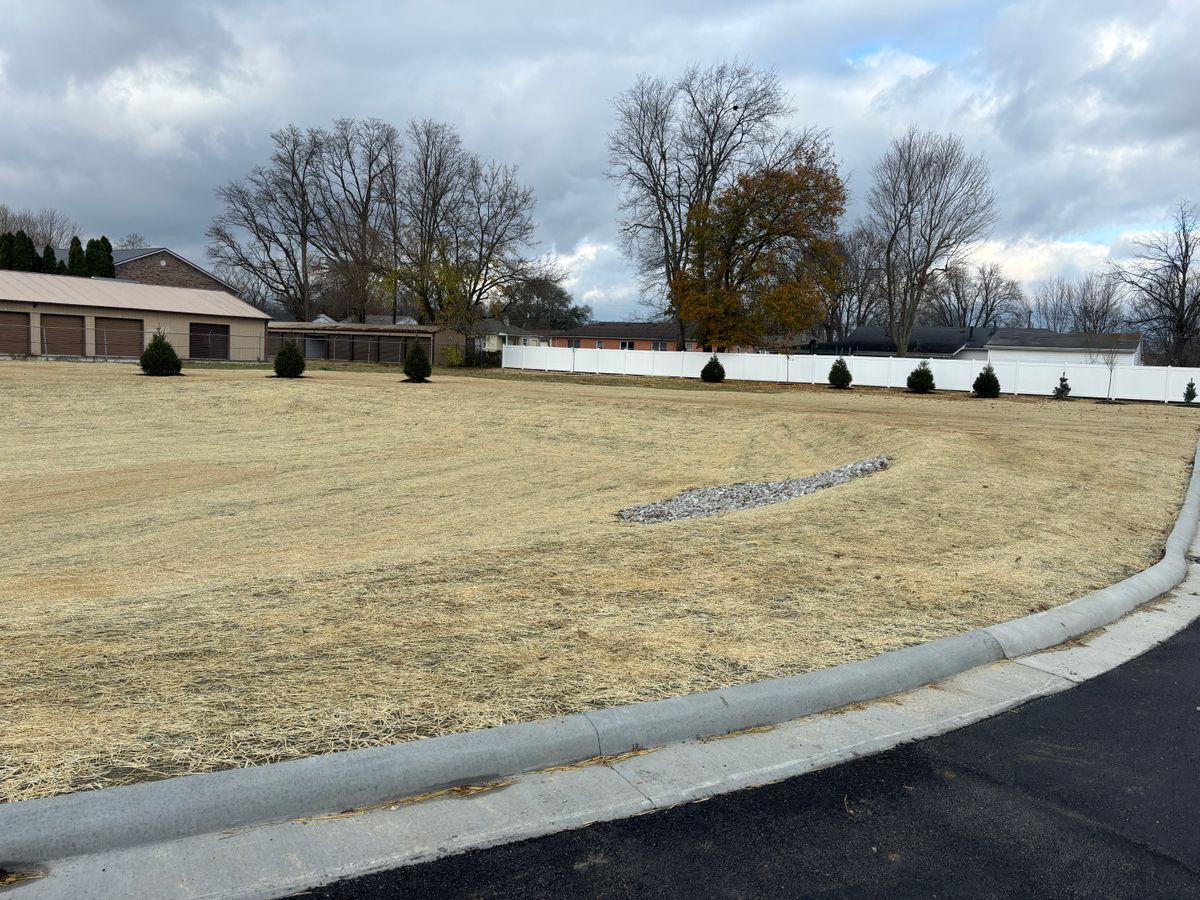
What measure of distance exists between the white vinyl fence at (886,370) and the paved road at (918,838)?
4171 centimetres

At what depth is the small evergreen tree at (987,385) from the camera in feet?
124

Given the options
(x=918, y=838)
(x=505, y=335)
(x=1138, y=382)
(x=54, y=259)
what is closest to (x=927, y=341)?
(x=1138, y=382)

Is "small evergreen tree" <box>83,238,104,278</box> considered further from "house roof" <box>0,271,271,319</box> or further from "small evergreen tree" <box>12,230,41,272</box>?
"house roof" <box>0,271,271,319</box>

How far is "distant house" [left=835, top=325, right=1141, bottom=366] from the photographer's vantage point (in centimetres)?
5219

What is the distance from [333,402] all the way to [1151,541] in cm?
2443

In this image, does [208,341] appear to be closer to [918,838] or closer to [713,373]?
[713,373]

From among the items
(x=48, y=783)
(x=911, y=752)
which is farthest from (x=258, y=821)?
(x=911, y=752)

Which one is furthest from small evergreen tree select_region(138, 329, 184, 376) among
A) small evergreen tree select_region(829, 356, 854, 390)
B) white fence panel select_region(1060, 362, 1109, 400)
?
white fence panel select_region(1060, 362, 1109, 400)

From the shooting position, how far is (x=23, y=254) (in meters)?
53.5

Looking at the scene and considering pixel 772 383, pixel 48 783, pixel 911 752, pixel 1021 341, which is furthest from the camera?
pixel 1021 341

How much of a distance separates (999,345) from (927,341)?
7572 mm

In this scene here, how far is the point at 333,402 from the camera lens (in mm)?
28188

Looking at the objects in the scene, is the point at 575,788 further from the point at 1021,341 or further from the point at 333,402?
the point at 1021,341

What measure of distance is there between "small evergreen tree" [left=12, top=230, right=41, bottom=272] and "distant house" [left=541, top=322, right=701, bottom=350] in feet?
136
